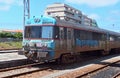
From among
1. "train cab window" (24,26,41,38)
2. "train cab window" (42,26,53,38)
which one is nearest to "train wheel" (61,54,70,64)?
"train cab window" (42,26,53,38)

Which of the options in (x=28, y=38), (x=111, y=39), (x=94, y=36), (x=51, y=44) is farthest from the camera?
(x=111, y=39)

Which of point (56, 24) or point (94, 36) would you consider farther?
point (94, 36)

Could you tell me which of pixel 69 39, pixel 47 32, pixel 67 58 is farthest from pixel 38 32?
pixel 67 58

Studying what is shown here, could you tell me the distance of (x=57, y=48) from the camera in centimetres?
Result: 1648

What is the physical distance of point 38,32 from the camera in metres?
16.7

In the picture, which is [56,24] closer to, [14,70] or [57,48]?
[57,48]

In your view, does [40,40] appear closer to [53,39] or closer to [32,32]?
[53,39]

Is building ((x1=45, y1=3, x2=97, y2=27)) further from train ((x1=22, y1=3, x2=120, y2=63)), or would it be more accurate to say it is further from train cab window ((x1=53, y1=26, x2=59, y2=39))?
train cab window ((x1=53, y1=26, x2=59, y2=39))

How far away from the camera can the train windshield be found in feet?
53.3

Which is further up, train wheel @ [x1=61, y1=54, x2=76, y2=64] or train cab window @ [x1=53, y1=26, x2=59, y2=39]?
train cab window @ [x1=53, y1=26, x2=59, y2=39]

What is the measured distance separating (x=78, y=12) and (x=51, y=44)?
128599 mm

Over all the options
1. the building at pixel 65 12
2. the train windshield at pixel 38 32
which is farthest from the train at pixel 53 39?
the building at pixel 65 12

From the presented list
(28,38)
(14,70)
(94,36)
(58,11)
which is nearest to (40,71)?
(14,70)

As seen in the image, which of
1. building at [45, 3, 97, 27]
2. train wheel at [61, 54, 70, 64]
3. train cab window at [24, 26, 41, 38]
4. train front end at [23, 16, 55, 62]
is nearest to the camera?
train front end at [23, 16, 55, 62]
